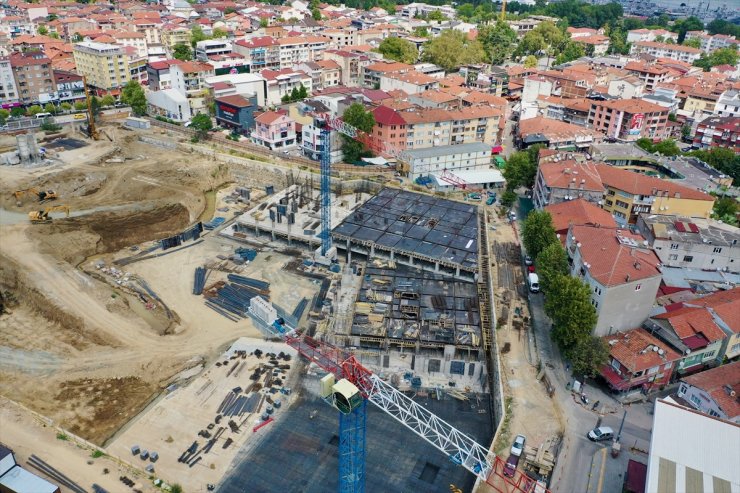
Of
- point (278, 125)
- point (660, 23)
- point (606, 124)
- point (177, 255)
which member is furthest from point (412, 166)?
point (660, 23)

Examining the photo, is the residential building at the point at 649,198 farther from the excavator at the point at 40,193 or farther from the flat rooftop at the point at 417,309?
the excavator at the point at 40,193

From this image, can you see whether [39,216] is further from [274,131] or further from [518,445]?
[518,445]

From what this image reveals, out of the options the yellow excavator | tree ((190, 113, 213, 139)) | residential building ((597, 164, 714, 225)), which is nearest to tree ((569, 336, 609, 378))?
residential building ((597, 164, 714, 225))

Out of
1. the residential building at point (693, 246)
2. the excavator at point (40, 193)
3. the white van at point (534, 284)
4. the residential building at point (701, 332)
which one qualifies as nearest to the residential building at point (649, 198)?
the residential building at point (693, 246)

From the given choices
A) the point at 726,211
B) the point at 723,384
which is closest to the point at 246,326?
the point at 723,384

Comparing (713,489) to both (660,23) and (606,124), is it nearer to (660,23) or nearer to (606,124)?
(606,124)
